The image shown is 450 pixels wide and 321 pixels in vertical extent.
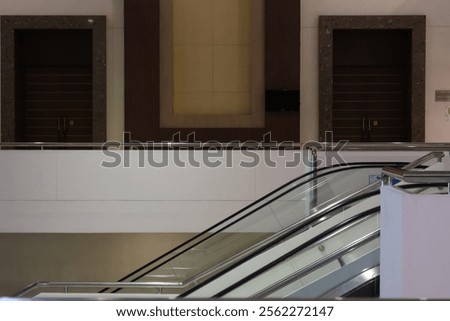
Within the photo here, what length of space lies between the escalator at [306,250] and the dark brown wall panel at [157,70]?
6.19 meters

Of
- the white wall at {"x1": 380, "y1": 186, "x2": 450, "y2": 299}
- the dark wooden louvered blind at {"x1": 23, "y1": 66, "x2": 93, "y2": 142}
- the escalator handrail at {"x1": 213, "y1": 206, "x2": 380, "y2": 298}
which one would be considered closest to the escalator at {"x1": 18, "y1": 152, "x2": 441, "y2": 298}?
the escalator handrail at {"x1": 213, "y1": 206, "x2": 380, "y2": 298}

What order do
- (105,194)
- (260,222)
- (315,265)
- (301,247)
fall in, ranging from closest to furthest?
(315,265) < (301,247) < (260,222) < (105,194)

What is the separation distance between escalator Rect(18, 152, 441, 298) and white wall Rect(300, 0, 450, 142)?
263 inches

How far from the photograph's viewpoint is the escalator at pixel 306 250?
432cm

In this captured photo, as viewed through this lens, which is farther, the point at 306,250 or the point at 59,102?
the point at 59,102

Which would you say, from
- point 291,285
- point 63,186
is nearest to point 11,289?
point 63,186

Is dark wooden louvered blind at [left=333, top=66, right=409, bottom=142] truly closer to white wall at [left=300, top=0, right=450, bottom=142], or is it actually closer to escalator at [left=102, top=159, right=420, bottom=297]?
white wall at [left=300, top=0, right=450, bottom=142]

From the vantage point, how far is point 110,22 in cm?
1327

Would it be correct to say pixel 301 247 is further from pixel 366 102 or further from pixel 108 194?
pixel 366 102

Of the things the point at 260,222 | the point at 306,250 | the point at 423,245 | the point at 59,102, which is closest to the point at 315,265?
the point at 306,250

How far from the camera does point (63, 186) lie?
8.82m

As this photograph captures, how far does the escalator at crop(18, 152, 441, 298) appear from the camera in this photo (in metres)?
4.32

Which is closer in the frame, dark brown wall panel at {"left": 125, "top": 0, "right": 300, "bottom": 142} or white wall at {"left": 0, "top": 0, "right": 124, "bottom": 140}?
dark brown wall panel at {"left": 125, "top": 0, "right": 300, "bottom": 142}

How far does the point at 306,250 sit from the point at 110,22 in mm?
9686
